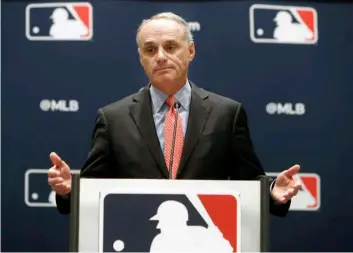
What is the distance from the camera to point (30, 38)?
2.76m

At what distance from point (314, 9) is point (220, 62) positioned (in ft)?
1.66

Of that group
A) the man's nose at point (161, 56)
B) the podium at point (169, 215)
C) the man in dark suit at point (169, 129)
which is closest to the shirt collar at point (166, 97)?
the man in dark suit at point (169, 129)

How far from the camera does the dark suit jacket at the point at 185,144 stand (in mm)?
1609

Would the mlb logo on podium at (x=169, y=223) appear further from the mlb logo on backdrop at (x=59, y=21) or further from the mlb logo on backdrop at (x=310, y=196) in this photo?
the mlb logo on backdrop at (x=59, y=21)

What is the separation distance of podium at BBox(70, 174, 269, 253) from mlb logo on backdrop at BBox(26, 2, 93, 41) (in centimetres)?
168

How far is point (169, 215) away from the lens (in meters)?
1.17

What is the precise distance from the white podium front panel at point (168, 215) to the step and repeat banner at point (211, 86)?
5.19 ft

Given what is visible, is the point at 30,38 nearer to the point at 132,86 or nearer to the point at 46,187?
the point at 132,86

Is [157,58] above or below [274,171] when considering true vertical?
above

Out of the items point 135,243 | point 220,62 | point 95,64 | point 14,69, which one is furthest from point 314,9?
point 135,243

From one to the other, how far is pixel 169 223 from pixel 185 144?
47 cm

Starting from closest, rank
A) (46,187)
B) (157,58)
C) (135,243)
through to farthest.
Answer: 1. (135,243)
2. (157,58)
3. (46,187)

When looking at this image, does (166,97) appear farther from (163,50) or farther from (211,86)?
(211,86)

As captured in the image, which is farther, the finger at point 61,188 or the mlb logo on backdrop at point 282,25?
the mlb logo on backdrop at point 282,25
